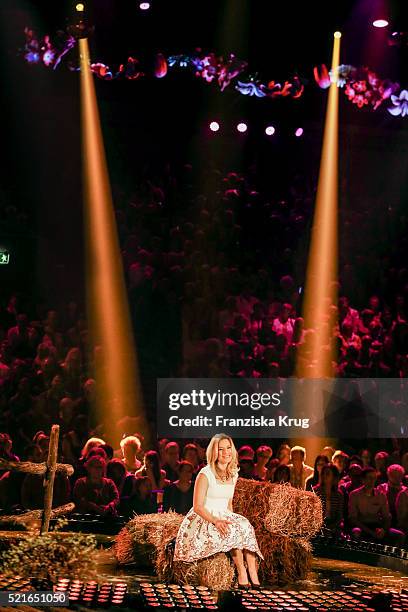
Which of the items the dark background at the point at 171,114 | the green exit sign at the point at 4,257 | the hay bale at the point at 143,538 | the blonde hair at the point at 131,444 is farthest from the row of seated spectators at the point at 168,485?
the dark background at the point at 171,114

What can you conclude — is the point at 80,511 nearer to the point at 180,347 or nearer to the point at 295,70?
the point at 180,347

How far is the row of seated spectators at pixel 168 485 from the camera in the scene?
7539mm

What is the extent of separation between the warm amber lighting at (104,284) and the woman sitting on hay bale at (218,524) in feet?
9.25

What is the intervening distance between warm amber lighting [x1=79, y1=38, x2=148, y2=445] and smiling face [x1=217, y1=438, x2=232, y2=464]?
2.84 meters

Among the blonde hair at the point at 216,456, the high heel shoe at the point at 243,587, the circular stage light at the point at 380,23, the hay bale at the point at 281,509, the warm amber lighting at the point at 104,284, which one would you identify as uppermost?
the circular stage light at the point at 380,23

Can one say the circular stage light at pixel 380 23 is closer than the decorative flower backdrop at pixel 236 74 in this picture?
Yes

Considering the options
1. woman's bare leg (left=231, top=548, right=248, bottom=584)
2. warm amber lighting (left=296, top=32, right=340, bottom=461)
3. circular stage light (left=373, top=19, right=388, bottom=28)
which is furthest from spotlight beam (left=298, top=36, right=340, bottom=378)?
woman's bare leg (left=231, top=548, right=248, bottom=584)

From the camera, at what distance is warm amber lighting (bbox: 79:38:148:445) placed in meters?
9.16

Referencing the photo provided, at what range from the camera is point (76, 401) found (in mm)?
8500

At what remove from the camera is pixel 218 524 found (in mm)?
5734

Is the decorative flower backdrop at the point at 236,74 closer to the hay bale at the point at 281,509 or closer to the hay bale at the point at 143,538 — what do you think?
the hay bale at the point at 143,538

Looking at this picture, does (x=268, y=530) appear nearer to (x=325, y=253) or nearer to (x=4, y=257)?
(x=4, y=257)

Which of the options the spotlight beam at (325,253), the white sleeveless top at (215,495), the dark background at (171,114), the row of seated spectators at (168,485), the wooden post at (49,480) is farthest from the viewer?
the spotlight beam at (325,253)

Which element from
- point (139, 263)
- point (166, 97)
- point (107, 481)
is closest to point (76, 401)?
point (107, 481)
